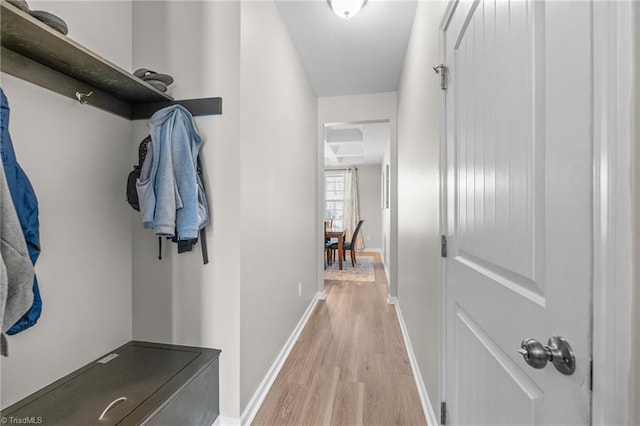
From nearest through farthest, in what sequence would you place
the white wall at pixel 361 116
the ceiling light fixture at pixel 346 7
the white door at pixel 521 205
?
the white door at pixel 521 205 < the ceiling light fixture at pixel 346 7 < the white wall at pixel 361 116

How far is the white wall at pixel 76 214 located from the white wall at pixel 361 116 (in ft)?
7.66

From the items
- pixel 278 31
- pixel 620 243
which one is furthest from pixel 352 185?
pixel 620 243

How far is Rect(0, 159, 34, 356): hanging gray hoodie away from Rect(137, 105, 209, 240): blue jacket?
0.45 m

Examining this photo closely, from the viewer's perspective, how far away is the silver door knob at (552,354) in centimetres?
52

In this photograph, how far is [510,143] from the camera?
0.72 meters

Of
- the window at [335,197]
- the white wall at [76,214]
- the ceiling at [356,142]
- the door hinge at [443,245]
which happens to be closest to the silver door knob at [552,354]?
the door hinge at [443,245]

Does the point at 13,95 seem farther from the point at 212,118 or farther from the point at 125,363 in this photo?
the point at 125,363

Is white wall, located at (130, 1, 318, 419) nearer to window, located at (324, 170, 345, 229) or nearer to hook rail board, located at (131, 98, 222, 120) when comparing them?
hook rail board, located at (131, 98, 222, 120)

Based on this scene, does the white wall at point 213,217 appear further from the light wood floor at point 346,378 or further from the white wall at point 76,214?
the light wood floor at point 346,378

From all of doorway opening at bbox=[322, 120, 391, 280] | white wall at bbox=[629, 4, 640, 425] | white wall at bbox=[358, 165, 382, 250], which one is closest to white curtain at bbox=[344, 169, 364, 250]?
doorway opening at bbox=[322, 120, 391, 280]

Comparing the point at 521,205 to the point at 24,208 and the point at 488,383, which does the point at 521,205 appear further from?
the point at 24,208

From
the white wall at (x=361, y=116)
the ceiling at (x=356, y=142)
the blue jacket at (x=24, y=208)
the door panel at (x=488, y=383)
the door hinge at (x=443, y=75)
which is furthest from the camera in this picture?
the ceiling at (x=356, y=142)

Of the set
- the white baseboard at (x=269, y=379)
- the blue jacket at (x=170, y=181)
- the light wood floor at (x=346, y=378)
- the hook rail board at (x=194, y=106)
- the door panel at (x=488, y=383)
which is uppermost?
the hook rail board at (x=194, y=106)

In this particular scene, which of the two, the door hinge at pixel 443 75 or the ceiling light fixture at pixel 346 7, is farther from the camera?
the ceiling light fixture at pixel 346 7
